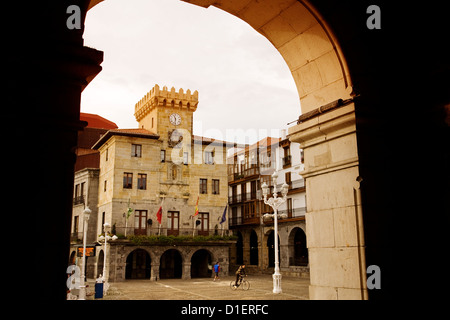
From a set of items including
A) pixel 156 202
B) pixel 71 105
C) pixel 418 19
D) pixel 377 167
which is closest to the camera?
pixel 71 105

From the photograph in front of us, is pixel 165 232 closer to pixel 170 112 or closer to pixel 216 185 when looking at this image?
pixel 216 185

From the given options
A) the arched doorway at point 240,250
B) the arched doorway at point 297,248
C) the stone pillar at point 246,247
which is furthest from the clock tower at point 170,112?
the arched doorway at point 240,250

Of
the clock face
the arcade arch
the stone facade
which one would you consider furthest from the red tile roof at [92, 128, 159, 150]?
the arcade arch

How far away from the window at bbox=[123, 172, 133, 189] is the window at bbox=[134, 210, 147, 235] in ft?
7.27

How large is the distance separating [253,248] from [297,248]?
6331 millimetres

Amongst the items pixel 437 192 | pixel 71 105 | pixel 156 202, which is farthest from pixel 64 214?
pixel 156 202

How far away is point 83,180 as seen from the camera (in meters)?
38.9

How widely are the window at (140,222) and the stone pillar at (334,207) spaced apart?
30807mm

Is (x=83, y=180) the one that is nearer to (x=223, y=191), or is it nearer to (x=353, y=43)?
(x=223, y=191)

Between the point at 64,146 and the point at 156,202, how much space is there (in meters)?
32.8

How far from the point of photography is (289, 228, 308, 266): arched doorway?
3678 centimetres

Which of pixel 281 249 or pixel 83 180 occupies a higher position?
pixel 83 180

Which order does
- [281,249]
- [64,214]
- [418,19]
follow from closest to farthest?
[64,214]
[418,19]
[281,249]

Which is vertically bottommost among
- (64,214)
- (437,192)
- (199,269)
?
(199,269)
